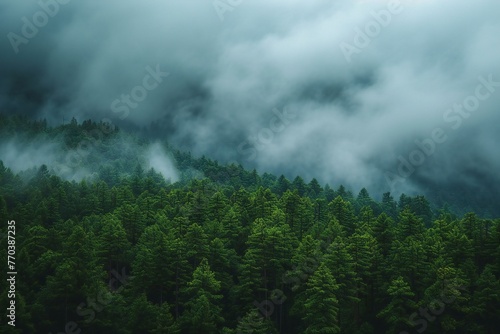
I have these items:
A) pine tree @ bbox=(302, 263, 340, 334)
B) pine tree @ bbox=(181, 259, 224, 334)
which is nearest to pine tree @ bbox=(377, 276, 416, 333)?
pine tree @ bbox=(302, 263, 340, 334)

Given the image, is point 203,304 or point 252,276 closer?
point 203,304

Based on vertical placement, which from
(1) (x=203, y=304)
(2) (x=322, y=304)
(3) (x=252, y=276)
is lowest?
(2) (x=322, y=304)

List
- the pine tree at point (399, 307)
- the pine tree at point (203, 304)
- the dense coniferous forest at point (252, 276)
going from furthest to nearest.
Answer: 1. the pine tree at point (399, 307)
2. the dense coniferous forest at point (252, 276)
3. the pine tree at point (203, 304)

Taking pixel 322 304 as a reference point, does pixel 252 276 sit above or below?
above

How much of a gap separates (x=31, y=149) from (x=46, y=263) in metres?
149

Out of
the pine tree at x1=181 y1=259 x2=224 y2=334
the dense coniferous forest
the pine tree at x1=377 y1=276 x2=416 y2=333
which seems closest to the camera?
the pine tree at x1=181 y1=259 x2=224 y2=334

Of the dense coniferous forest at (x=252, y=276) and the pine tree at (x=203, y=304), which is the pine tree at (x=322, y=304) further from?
the pine tree at (x=203, y=304)

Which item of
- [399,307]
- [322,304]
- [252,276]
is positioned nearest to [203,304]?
[252,276]

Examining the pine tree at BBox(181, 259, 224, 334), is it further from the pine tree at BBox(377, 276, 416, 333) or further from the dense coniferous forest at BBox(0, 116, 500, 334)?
the pine tree at BBox(377, 276, 416, 333)

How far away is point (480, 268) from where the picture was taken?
6047cm

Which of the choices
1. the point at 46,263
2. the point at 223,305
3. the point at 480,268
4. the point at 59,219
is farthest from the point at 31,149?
the point at 480,268

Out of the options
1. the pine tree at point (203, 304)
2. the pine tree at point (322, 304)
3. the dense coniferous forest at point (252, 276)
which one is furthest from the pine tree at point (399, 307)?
the pine tree at point (203, 304)

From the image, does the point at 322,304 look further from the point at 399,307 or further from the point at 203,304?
the point at 203,304

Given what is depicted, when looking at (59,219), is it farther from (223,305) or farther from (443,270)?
(443,270)
